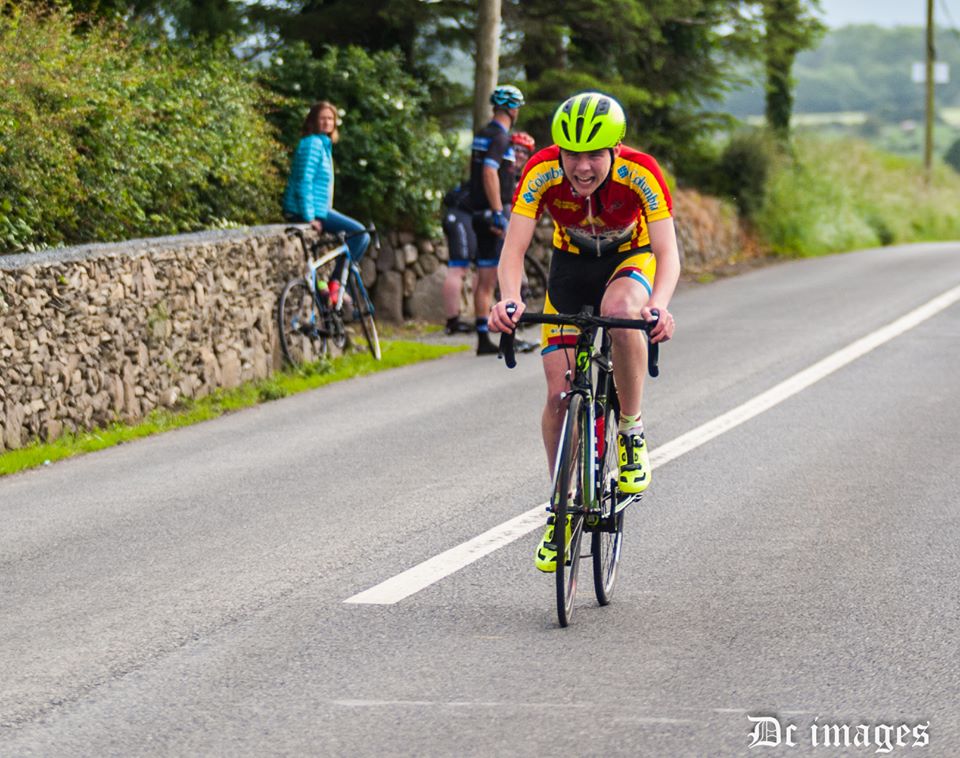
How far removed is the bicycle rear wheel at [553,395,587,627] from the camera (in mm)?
5531

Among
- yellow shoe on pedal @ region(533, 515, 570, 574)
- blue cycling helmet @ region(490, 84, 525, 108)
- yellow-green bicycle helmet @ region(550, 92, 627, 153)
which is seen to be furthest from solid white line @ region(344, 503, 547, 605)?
blue cycling helmet @ region(490, 84, 525, 108)

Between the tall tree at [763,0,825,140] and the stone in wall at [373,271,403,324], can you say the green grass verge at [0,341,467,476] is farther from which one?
the tall tree at [763,0,825,140]

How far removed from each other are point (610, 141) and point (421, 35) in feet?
48.8

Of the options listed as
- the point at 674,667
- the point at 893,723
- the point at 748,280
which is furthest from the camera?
the point at 748,280

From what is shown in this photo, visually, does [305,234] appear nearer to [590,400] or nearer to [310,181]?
[310,181]

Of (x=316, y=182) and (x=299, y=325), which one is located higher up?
(x=316, y=182)

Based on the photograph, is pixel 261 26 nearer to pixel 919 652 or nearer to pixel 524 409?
pixel 524 409

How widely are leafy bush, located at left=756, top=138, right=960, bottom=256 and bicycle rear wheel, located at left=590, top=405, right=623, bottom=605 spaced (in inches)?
928

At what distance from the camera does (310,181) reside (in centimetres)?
1397

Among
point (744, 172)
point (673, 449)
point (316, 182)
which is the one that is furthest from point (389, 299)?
point (744, 172)

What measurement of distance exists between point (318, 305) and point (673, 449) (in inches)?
196

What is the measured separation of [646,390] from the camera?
473 inches

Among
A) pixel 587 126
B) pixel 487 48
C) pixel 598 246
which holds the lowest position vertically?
pixel 598 246

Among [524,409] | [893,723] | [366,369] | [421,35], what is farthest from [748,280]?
[893,723]
